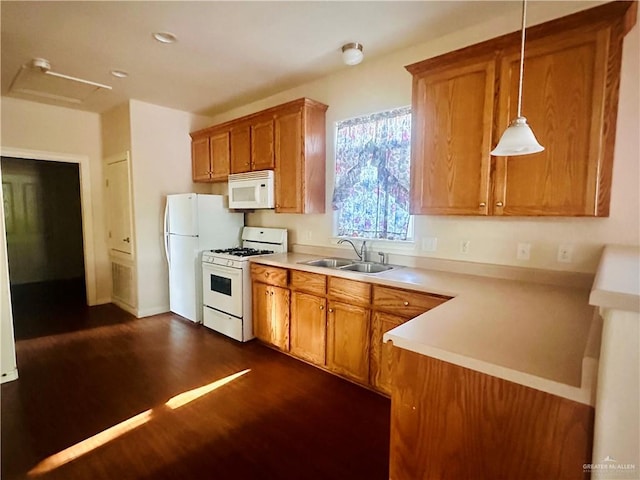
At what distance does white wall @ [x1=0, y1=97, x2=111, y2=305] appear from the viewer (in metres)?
3.99

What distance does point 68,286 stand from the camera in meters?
5.99

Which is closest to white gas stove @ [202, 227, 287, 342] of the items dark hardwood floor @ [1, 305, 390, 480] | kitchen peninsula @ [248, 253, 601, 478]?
dark hardwood floor @ [1, 305, 390, 480]

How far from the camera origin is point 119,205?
448 cm

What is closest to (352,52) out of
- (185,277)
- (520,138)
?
(520,138)

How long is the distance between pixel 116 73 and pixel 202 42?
4.03 ft

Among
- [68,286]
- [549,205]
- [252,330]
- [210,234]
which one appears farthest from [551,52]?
[68,286]

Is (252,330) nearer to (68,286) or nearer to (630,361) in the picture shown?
(630,361)

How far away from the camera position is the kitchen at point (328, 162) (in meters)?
1.91

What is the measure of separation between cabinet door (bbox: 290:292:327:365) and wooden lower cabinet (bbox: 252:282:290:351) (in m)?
0.10

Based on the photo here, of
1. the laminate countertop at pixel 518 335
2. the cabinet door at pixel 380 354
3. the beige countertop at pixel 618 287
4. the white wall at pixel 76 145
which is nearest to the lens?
the beige countertop at pixel 618 287

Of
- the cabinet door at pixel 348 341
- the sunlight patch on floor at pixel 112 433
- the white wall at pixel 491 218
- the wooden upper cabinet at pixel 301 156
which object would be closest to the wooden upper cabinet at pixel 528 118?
the white wall at pixel 491 218

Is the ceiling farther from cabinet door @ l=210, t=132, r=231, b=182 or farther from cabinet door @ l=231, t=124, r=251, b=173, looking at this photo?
cabinet door @ l=210, t=132, r=231, b=182

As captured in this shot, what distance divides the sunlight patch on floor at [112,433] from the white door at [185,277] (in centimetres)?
150

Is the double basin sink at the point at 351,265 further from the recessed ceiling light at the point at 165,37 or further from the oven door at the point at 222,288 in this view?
the recessed ceiling light at the point at 165,37
